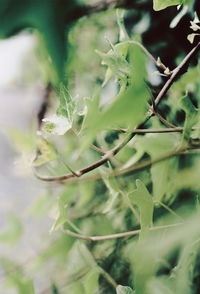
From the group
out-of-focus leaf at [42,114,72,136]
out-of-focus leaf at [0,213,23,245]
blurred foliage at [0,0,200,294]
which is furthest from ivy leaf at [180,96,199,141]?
out-of-focus leaf at [0,213,23,245]

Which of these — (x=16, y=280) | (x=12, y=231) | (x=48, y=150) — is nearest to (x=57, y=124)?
(x=48, y=150)

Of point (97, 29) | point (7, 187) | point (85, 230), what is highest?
point (97, 29)

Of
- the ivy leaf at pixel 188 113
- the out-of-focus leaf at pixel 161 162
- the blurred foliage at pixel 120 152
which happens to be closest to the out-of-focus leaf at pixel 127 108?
the blurred foliage at pixel 120 152

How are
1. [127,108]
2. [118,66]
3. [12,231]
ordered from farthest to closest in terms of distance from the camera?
[12,231] → [118,66] → [127,108]

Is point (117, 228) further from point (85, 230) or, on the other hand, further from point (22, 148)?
point (22, 148)

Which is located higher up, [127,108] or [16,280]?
[127,108]

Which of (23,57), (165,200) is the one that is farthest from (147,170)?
(23,57)

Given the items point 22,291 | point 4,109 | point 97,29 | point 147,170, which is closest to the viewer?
point 22,291

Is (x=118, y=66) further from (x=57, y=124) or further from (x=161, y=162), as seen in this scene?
(x=161, y=162)

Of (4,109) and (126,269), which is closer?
(126,269)
